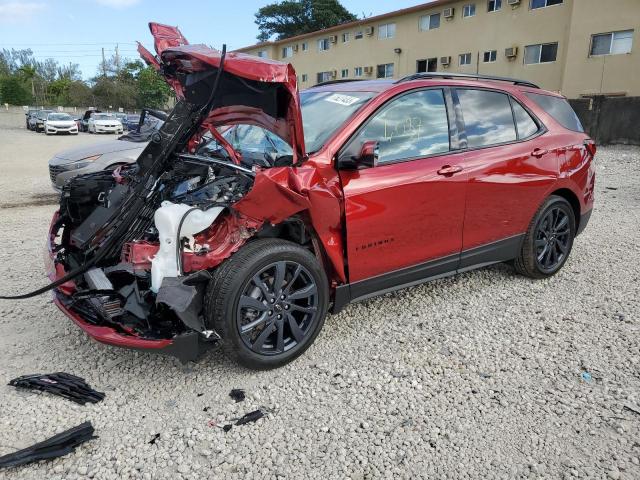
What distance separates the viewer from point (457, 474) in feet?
7.25

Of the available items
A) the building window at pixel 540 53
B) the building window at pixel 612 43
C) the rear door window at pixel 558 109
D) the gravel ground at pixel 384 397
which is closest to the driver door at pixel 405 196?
the gravel ground at pixel 384 397

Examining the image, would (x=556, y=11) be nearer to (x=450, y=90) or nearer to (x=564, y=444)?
(x=450, y=90)

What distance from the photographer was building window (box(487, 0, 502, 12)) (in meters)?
24.9

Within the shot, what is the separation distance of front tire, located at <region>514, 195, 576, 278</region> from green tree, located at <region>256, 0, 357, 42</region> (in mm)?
50928

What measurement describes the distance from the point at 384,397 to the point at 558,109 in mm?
3382

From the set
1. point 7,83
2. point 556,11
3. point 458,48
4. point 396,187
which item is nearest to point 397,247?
point 396,187

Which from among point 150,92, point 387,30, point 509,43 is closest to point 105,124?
point 387,30

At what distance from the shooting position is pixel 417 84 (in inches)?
137

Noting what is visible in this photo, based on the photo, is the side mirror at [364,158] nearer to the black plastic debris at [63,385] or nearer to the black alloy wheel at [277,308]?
the black alloy wheel at [277,308]

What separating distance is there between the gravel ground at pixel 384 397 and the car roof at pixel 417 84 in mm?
1752

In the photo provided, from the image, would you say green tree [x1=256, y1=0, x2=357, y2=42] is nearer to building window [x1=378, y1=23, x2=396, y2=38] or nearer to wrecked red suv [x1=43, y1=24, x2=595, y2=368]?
building window [x1=378, y1=23, x2=396, y2=38]

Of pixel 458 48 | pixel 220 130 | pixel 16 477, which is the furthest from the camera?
Result: pixel 458 48

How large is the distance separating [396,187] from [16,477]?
2623mm

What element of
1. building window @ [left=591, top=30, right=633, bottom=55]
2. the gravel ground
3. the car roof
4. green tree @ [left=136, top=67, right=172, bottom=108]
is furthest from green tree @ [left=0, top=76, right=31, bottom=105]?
the car roof
